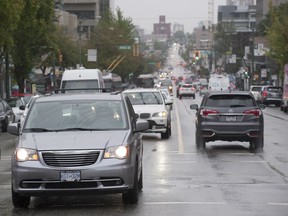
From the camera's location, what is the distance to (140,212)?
434 inches

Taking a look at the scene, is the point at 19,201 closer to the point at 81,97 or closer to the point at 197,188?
the point at 81,97

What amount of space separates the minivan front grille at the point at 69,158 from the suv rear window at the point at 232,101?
37.1 ft

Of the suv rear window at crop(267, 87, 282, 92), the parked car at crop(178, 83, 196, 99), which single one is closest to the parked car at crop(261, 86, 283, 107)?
the suv rear window at crop(267, 87, 282, 92)

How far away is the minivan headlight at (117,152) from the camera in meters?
11.1

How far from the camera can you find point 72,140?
36.9 feet

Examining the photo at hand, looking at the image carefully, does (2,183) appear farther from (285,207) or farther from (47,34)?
(47,34)

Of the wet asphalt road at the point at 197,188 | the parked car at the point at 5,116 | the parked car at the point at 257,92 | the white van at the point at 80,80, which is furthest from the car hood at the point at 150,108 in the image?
the parked car at the point at 257,92

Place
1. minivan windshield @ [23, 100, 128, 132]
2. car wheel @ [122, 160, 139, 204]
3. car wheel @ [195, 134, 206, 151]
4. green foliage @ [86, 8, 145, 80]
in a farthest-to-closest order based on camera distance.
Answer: green foliage @ [86, 8, 145, 80] → car wheel @ [195, 134, 206, 151] → minivan windshield @ [23, 100, 128, 132] → car wheel @ [122, 160, 139, 204]

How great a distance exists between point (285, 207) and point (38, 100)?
4.34 meters

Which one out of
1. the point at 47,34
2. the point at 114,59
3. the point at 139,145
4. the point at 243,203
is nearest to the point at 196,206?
the point at 243,203

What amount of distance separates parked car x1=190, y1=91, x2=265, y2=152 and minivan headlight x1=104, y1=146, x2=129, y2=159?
1073 cm

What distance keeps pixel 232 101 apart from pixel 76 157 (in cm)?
1157

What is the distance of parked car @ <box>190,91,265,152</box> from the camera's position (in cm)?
2162

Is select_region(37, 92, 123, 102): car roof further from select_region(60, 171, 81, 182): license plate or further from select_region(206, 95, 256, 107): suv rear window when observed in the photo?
select_region(206, 95, 256, 107): suv rear window
